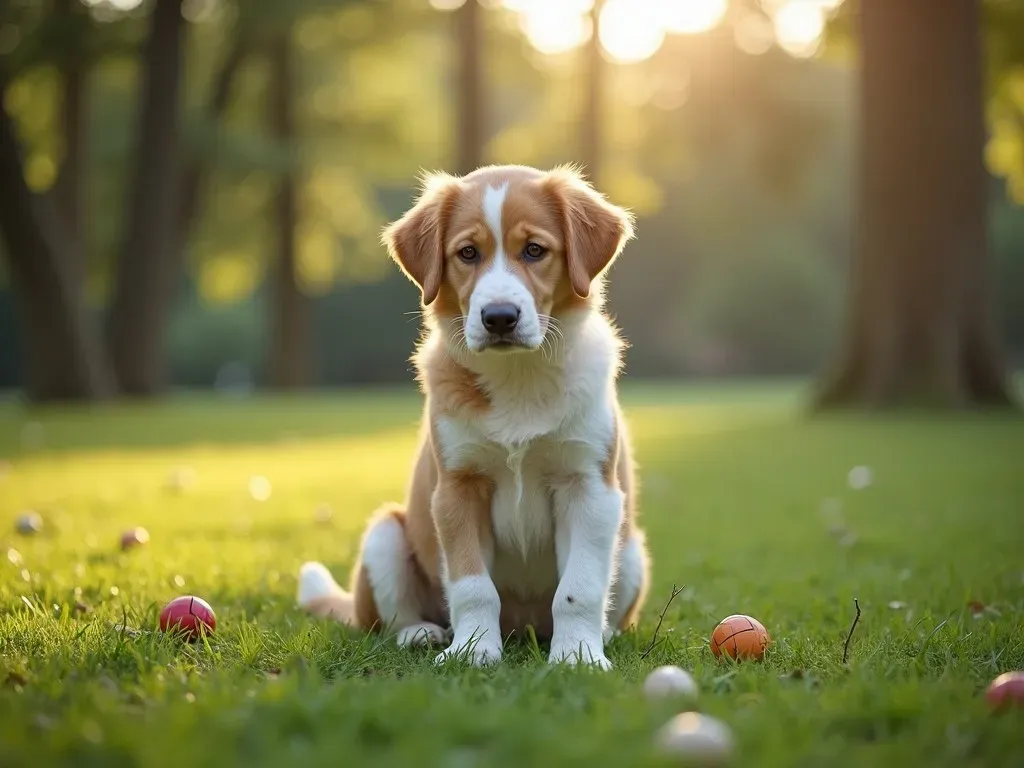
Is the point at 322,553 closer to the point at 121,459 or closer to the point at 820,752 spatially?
the point at 820,752

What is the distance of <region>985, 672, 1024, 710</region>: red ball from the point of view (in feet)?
9.01

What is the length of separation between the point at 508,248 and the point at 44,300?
16.9 m

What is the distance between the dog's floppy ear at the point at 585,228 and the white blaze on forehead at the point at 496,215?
0.24 meters

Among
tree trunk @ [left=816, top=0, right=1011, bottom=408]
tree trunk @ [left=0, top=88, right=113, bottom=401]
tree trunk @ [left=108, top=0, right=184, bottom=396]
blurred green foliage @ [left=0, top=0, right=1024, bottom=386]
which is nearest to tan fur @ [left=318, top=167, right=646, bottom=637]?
tree trunk @ [left=816, top=0, right=1011, bottom=408]

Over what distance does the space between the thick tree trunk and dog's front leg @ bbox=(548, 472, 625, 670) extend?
22.2m

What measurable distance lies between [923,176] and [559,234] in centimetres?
1383

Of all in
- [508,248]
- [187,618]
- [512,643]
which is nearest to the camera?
[187,618]

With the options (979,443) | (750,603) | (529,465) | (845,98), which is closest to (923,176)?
(979,443)

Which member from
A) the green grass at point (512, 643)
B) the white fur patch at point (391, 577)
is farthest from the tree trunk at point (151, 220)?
the white fur patch at point (391, 577)

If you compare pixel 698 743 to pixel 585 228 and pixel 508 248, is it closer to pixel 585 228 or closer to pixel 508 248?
pixel 508 248

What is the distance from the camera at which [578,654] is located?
337cm

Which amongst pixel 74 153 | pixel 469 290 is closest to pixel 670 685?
pixel 469 290

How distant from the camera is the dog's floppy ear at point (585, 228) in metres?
3.96

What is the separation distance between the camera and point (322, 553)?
6.15 metres
